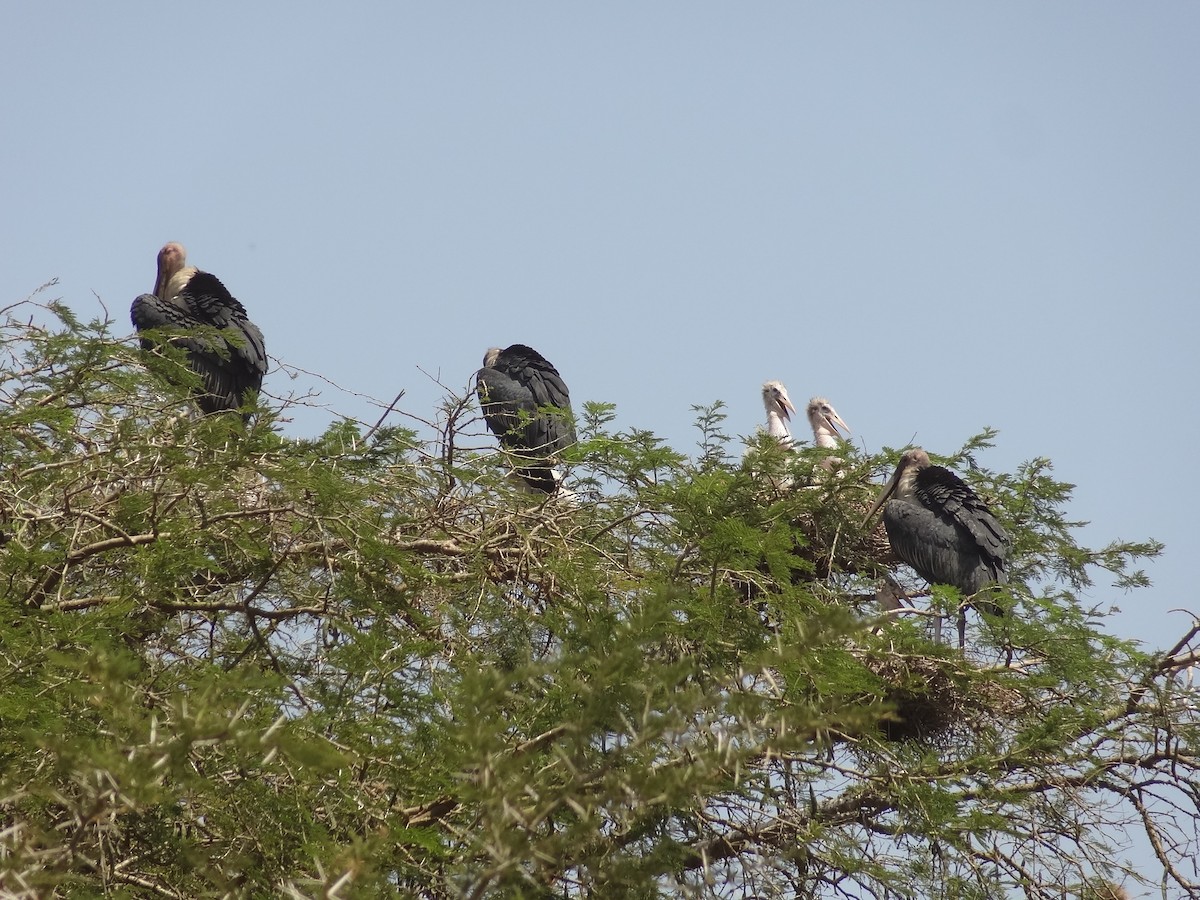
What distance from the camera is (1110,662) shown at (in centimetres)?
606

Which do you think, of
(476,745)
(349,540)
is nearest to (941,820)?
(349,540)

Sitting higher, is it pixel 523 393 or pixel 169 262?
pixel 169 262

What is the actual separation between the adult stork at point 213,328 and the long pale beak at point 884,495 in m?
3.53

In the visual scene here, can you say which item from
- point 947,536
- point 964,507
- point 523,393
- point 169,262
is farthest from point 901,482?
point 169,262

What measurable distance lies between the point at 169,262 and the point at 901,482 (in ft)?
18.0

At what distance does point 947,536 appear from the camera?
7738 millimetres

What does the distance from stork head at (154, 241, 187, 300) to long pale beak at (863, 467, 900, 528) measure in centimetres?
521

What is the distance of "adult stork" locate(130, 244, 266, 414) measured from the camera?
A: 851 centimetres

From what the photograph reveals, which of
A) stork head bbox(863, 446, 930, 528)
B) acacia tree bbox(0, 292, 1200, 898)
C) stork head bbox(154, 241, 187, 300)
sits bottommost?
acacia tree bbox(0, 292, 1200, 898)

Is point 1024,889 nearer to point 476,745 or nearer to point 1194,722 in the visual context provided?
point 1194,722

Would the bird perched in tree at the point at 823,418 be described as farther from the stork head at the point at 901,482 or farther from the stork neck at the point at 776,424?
the stork head at the point at 901,482

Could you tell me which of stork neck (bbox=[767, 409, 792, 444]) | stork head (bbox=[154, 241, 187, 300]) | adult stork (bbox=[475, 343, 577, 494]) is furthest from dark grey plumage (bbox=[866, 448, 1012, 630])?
stork head (bbox=[154, 241, 187, 300])

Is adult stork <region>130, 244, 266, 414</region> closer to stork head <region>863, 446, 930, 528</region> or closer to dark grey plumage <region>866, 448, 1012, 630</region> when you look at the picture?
stork head <region>863, 446, 930, 528</region>

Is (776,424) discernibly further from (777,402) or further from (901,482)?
(901,482)
